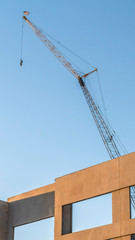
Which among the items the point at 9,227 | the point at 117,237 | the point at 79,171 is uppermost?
the point at 79,171

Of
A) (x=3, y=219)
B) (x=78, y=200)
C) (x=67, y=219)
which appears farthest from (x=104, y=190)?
(x=3, y=219)

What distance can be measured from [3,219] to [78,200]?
1017 cm

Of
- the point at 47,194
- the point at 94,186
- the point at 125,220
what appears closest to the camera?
the point at 125,220

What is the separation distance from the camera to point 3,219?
51.3 meters

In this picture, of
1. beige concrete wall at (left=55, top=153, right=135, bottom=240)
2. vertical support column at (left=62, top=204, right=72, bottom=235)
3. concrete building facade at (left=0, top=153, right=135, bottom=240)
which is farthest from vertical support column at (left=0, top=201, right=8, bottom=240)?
vertical support column at (left=62, top=204, right=72, bottom=235)

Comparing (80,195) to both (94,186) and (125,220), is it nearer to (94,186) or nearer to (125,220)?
(94,186)

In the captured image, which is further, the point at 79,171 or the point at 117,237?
the point at 79,171

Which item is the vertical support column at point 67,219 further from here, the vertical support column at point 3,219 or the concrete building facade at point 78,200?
the vertical support column at point 3,219

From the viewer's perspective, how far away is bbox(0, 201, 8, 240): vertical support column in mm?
50759

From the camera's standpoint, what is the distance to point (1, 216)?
168ft

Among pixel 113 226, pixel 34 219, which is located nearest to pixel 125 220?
pixel 113 226

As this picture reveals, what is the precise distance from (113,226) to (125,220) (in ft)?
4.09

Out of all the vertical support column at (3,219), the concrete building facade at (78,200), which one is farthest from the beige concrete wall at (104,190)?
the vertical support column at (3,219)

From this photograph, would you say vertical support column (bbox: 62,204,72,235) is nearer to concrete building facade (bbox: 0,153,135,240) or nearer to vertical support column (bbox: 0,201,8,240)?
concrete building facade (bbox: 0,153,135,240)
